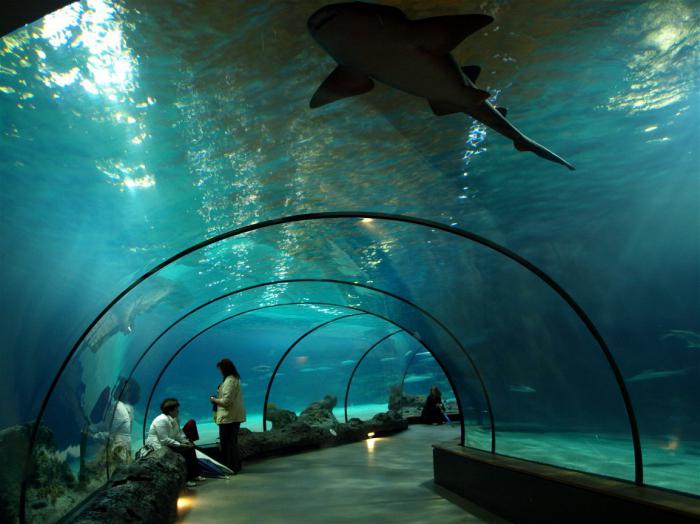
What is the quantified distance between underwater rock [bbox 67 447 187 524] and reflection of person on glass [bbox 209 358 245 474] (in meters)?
2.25

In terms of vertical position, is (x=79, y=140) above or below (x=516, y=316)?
above

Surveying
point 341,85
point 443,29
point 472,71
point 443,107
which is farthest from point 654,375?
point 443,29

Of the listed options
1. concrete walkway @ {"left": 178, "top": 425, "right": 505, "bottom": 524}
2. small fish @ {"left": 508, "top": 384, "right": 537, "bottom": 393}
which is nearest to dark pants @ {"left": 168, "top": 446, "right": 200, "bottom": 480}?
concrete walkway @ {"left": 178, "top": 425, "right": 505, "bottom": 524}

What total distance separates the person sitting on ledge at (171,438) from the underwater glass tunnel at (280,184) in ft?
4.26

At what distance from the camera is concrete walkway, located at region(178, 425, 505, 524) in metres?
6.30

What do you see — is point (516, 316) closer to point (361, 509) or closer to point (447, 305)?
point (447, 305)

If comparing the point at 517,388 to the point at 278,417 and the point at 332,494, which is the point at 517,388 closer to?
the point at 332,494

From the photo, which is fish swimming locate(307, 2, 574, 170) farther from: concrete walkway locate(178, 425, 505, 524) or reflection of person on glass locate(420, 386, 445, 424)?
reflection of person on glass locate(420, 386, 445, 424)

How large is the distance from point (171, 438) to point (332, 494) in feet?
9.93

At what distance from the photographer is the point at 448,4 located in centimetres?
419

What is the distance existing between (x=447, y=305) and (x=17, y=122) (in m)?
8.24

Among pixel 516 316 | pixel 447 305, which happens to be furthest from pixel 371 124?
pixel 516 316

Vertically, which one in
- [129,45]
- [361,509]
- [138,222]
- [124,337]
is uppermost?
[129,45]

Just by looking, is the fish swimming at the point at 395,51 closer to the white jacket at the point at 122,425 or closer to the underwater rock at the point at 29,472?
the underwater rock at the point at 29,472
